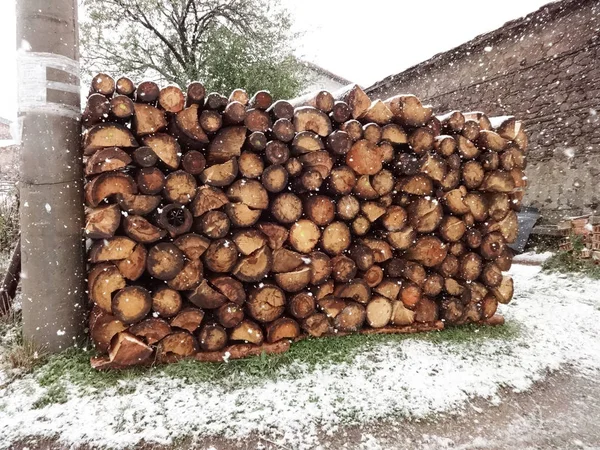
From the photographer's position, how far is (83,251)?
262 centimetres

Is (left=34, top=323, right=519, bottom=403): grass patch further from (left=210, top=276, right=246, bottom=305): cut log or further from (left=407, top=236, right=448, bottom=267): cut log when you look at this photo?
(left=407, top=236, right=448, bottom=267): cut log

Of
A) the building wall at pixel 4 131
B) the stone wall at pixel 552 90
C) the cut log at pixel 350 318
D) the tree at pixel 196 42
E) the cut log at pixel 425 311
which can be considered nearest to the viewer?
the cut log at pixel 350 318

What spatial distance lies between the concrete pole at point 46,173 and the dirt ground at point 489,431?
89 cm

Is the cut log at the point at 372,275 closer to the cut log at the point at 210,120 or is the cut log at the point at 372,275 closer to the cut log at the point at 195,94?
the cut log at the point at 210,120

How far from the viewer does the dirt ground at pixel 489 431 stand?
1.90m

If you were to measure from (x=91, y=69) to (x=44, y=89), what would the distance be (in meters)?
8.50

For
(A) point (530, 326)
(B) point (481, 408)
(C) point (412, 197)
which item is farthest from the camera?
(A) point (530, 326)

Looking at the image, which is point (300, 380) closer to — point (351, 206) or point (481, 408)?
point (481, 408)

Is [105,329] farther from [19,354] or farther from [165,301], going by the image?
[19,354]

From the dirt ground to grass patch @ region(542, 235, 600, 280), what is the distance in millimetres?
3130

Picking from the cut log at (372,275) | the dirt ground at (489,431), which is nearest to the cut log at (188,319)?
the dirt ground at (489,431)

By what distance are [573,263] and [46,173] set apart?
6218 mm

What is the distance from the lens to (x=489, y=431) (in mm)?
2051

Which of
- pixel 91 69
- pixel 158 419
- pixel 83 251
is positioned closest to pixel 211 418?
pixel 158 419
